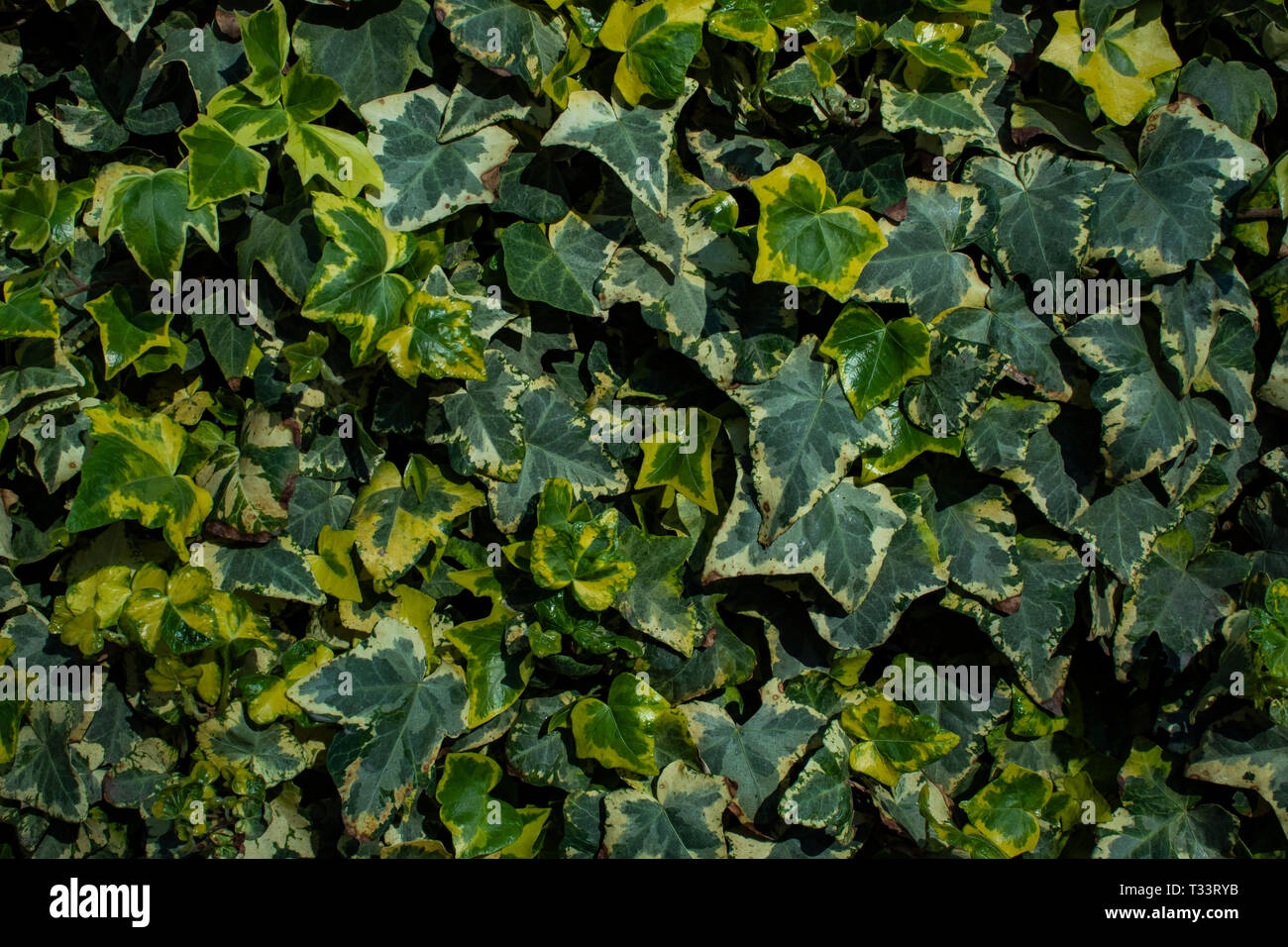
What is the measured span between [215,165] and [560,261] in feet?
2.26

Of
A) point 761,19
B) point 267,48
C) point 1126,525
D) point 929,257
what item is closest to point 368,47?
point 267,48

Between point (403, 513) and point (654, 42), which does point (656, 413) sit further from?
point (654, 42)

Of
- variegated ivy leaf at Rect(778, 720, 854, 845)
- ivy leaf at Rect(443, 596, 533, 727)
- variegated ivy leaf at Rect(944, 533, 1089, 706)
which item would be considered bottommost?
variegated ivy leaf at Rect(778, 720, 854, 845)

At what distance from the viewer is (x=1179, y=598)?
7.03 ft

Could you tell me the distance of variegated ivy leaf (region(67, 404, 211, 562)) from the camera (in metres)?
1.87

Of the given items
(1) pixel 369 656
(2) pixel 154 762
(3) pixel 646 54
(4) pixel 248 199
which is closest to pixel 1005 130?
(3) pixel 646 54

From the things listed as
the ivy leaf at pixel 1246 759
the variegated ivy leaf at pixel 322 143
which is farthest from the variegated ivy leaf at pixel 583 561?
the ivy leaf at pixel 1246 759

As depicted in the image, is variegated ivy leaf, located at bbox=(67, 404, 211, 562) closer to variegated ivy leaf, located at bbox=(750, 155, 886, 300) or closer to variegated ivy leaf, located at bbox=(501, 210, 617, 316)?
variegated ivy leaf, located at bbox=(501, 210, 617, 316)

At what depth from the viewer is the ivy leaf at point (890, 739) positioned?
2035 millimetres

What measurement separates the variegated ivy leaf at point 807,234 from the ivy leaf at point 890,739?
0.98 m

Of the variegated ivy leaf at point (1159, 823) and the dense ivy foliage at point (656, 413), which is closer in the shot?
the dense ivy foliage at point (656, 413)

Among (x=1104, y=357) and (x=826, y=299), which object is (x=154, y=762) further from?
(x=1104, y=357)

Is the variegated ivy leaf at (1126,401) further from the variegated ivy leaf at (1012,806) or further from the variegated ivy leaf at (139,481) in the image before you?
the variegated ivy leaf at (139,481)

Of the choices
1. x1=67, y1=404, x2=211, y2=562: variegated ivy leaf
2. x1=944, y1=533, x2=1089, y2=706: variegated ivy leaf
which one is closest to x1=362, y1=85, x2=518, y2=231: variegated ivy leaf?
x1=67, y1=404, x2=211, y2=562: variegated ivy leaf
